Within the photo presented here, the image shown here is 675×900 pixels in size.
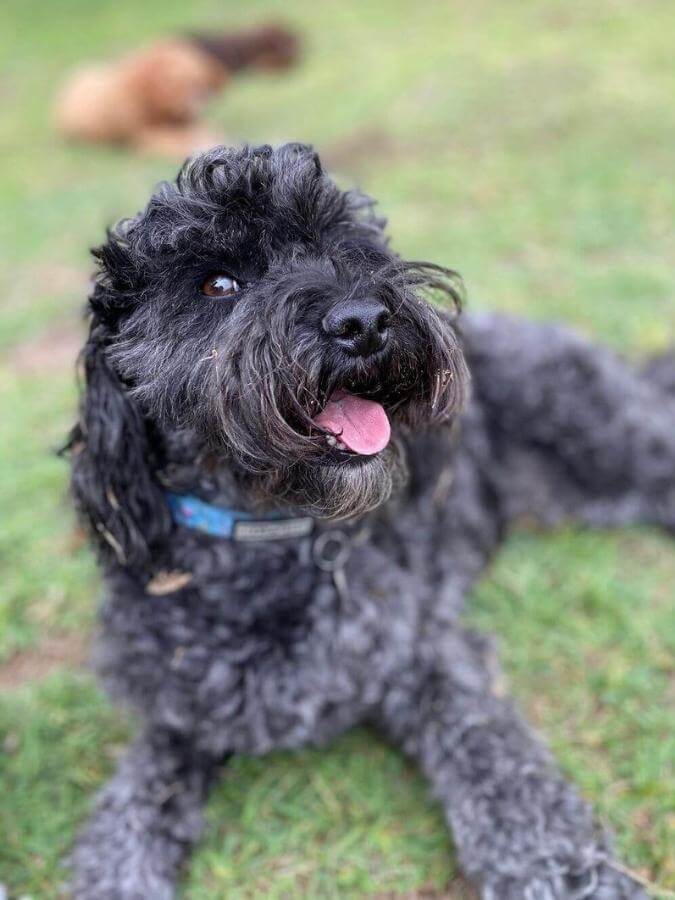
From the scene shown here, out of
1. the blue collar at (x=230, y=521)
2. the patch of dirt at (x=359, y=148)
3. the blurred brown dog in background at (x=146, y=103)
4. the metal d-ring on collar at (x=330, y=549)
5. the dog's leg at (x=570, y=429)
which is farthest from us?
the blurred brown dog in background at (x=146, y=103)

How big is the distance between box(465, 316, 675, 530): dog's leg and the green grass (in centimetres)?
17

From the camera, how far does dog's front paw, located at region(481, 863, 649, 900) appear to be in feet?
6.97

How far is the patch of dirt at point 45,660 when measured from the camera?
121 inches

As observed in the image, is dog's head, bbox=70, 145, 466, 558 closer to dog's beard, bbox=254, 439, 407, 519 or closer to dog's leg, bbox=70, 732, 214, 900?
dog's beard, bbox=254, 439, 407, 519

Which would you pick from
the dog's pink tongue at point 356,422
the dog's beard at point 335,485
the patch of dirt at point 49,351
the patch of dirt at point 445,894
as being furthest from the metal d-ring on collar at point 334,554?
the patch of dirt at point 49,351

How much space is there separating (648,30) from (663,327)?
672 cm

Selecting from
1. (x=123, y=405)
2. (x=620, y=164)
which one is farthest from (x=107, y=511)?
(x=620, y=164)

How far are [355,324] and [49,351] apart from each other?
3.86 meters

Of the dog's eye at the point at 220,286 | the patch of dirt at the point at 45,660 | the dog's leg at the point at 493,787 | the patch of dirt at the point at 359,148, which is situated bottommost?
the patch of dirt at the point at 45,660

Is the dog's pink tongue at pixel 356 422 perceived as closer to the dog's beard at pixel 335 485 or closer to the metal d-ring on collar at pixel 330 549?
the dog's beard at pixel 335 485

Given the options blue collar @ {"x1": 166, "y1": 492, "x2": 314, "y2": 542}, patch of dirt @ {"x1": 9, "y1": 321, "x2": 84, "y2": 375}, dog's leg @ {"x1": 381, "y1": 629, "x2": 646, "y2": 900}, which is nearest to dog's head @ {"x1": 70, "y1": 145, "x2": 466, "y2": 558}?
blue collar @ {"x1": 166, "y1": 492, "x2": 314, "y2": 542}

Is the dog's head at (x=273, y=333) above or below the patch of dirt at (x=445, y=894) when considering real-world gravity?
above

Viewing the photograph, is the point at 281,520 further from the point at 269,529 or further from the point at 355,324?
the point at 355,324

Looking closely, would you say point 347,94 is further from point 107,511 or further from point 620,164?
point 107,511
